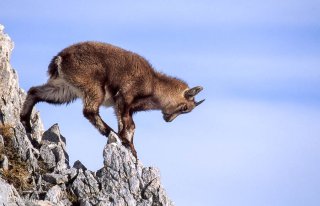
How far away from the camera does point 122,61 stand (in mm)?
28406

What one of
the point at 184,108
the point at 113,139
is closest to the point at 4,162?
the point at 113,139

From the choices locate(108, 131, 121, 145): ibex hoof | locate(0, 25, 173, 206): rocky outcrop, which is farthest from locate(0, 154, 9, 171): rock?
locate(108, 131, 121, 145): ibex hoof

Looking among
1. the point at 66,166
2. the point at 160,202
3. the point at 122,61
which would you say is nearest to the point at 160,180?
the point at 160,202

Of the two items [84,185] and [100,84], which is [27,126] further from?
[84,185]

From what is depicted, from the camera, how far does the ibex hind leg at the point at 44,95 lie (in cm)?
2730

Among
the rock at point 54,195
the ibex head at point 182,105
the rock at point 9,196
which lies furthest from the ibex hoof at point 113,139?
the ibex head at point 182,105

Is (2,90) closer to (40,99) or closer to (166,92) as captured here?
(40,99)

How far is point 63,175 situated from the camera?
24.5m

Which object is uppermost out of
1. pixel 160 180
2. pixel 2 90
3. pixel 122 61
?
pixel 122 61

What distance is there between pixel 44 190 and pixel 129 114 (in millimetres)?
5271

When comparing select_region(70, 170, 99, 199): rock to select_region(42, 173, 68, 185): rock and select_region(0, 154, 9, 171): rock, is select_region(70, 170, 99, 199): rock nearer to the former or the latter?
select_region(42, 173, 68, 185): rock

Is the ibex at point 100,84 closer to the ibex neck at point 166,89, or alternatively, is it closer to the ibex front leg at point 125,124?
the ibex front leg at point 125,124

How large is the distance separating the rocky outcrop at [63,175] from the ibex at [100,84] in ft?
3.96

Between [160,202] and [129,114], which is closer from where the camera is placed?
[160,202]
